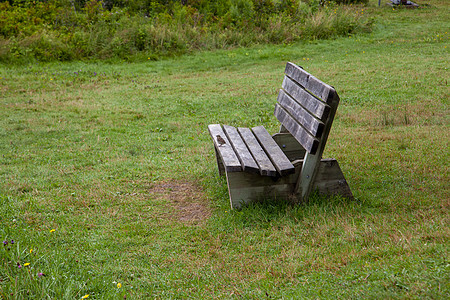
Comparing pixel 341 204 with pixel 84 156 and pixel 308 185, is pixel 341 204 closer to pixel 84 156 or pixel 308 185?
pixel 308 185

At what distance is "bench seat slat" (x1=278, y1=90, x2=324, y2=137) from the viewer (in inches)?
146

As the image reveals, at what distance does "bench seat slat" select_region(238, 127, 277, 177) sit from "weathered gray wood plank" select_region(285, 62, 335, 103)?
0.78 m

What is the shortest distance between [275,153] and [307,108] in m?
0.60

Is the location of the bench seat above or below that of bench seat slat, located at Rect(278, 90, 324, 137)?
below

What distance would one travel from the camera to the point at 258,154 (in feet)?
14.2

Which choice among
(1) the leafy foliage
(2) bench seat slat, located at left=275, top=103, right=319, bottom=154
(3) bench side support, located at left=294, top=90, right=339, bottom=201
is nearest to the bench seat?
(3) bench side support, located at left=294, top=90, right=339, bottom=201

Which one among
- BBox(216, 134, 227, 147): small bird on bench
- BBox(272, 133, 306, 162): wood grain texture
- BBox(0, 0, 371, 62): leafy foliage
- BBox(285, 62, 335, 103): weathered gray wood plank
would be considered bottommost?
BBox(0, 0, 371, 62): leafy foliage

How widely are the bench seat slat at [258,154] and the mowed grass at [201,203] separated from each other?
379mm

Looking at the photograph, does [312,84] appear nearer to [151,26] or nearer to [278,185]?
[278,185]

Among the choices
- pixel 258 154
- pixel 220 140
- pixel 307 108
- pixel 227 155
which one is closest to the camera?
pixel 307 108

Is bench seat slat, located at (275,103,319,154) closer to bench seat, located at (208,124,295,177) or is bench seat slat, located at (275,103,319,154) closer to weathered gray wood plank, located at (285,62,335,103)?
bench seat, located at (208,124,295,177)

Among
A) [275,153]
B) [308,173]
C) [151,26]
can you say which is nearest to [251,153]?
[275,153]

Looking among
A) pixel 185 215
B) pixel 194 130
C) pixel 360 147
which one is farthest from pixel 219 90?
pixel 185 215

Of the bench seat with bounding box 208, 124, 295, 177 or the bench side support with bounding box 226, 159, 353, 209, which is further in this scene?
the bench side support with bounding box 226, 159, 353, 209
